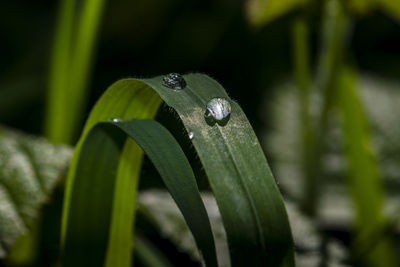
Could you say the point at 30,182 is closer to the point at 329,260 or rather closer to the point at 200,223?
the point at 200,223

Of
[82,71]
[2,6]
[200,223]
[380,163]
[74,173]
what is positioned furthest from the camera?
[2,6]

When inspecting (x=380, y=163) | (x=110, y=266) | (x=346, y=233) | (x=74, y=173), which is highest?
(x=74, y=173)

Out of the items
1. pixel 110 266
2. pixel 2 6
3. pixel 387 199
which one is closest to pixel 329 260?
pixel 110 266

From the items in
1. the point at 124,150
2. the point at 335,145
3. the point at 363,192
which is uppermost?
the point at 124,150

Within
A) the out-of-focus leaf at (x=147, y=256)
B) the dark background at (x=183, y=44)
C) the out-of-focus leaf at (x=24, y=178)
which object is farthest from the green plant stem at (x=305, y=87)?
the dark background at (x=183, y=44)

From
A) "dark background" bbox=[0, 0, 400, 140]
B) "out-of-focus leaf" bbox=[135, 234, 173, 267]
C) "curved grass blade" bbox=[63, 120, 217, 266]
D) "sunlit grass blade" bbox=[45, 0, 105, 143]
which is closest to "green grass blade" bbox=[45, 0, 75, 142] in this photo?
"sunlit grass blade" bbox=[45, 0, 105, 143]

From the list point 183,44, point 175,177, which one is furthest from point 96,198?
point 183,44

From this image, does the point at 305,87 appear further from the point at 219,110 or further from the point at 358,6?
the point at 219,110
